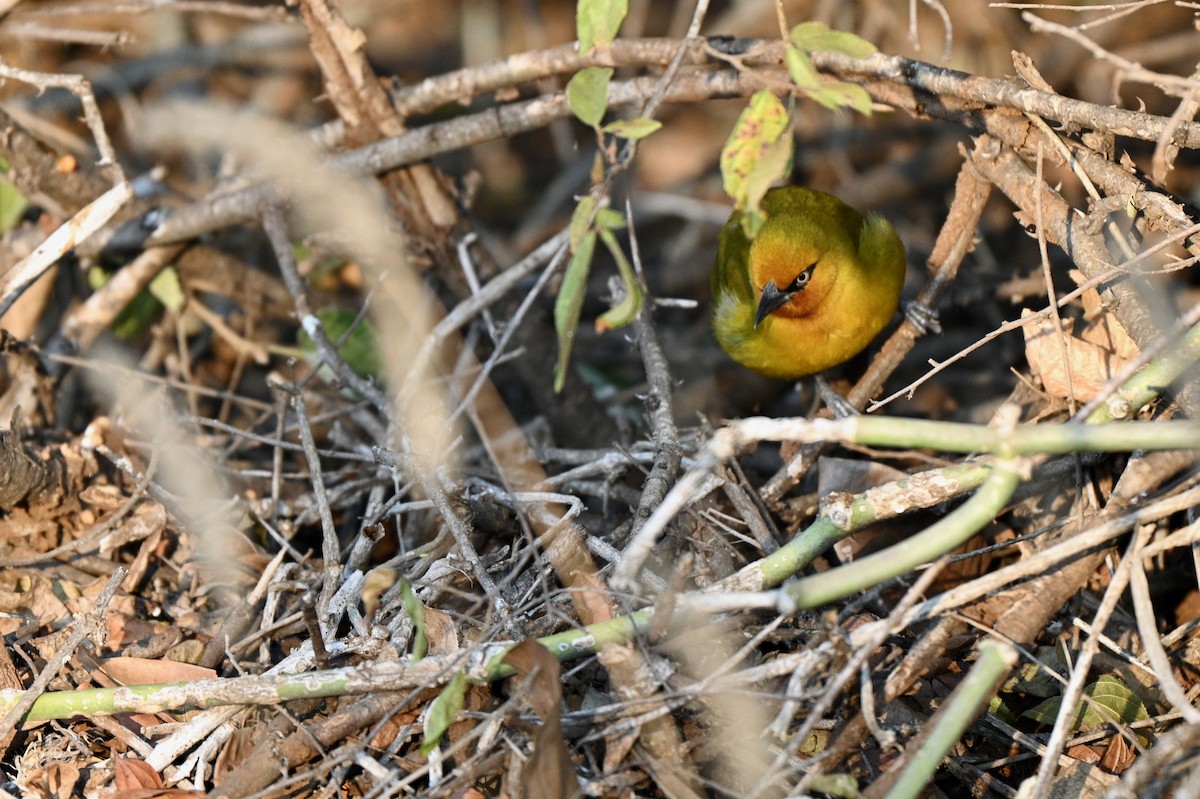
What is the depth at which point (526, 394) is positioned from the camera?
442 centimetres

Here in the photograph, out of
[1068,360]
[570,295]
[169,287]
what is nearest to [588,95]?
[570,295]

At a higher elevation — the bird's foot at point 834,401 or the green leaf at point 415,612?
the green leaf at point 415,612

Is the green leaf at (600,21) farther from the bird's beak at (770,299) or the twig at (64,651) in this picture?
the twig at (64,651)

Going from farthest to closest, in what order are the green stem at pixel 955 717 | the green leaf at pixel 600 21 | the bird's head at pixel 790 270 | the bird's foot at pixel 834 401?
the bird's head at pixel 790 270
the bird's foot at pixel 834 401
the green leaf at pixel 600 21
the green stem at pixel 955 717

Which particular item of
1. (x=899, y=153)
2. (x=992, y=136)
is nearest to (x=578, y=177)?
(x=899, y=153)

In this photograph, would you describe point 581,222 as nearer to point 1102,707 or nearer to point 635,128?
point 635,128

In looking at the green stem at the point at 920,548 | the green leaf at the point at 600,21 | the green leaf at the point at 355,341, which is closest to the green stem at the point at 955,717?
the green stem at the point at 920,548

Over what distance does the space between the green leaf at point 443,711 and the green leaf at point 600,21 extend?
135 centimetres

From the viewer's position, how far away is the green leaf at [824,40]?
2.24 metres

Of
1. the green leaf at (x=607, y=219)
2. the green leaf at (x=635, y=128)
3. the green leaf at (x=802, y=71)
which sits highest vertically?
the green leaf at (x=802, y=71)

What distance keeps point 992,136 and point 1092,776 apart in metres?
1.73

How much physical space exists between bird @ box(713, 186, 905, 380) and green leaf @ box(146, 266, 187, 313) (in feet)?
6.90

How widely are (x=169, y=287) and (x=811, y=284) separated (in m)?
2.41

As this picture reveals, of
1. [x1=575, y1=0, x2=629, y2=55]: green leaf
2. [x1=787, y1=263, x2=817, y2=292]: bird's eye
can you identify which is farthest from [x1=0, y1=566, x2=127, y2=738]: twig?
[x1=787, y1=263, x2=817, y2=292]: bird's eye
